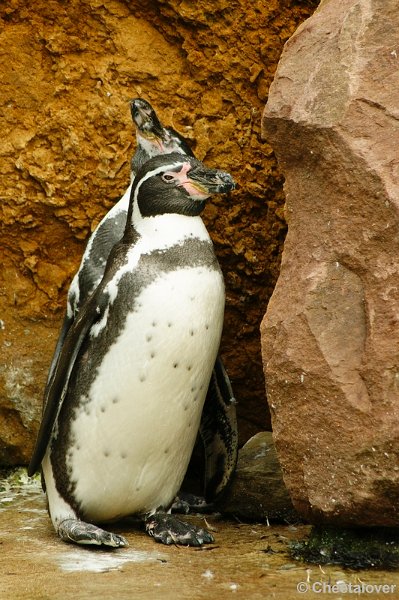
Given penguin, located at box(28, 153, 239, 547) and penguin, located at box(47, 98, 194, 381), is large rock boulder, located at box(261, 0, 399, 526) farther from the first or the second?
penguin, located at box(47, 98, 194, 381)

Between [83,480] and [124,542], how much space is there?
0.29 metres

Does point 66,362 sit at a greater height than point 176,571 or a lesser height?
greater

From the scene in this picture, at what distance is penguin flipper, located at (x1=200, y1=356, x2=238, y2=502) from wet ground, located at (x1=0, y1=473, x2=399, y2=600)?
16 cm

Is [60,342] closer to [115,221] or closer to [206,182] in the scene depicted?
[115,221]

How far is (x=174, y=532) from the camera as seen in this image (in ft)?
12.7

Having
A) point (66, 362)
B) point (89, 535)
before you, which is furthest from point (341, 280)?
point (89, 535)

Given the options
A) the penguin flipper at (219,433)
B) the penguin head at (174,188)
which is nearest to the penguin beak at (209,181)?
the penguin head at (174,188)

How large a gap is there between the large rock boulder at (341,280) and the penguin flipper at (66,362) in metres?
0.71

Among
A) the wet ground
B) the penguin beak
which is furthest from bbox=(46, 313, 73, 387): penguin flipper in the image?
the penguin beak

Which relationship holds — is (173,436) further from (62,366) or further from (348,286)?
(348,286)

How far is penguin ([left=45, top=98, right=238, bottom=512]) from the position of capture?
13.9 ft

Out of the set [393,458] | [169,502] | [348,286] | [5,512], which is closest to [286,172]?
[348,286]

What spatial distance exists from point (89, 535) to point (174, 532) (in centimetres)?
29

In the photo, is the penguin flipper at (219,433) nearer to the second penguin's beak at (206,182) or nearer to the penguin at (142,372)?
the penguin at (142,372)
